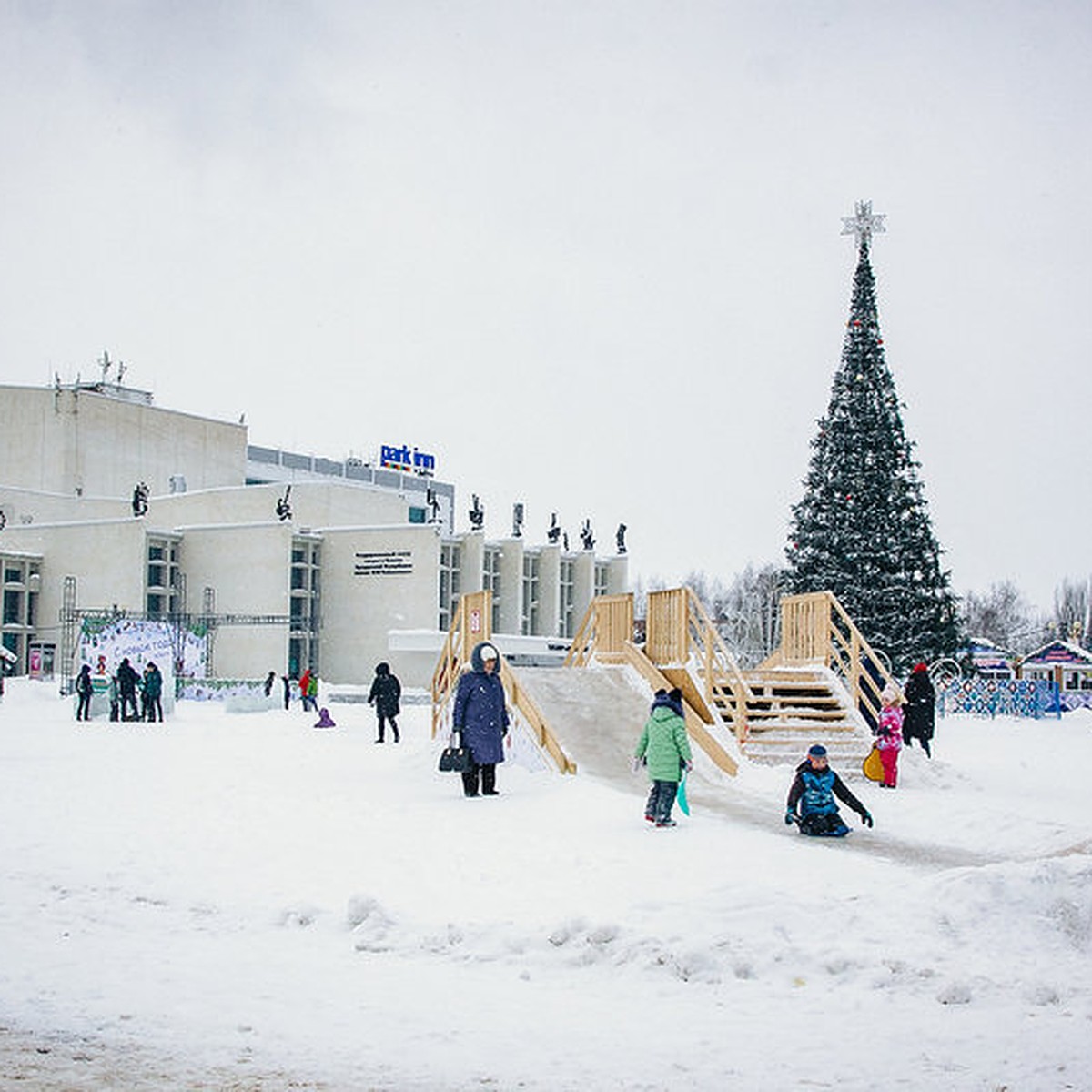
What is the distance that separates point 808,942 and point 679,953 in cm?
76

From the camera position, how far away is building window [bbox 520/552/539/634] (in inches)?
2926

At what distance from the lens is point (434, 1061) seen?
593 centimetres

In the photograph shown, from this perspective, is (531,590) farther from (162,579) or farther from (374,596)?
(162,579)

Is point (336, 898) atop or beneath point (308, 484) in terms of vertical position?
beneath

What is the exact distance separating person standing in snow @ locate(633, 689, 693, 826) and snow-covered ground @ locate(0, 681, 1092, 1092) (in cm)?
26

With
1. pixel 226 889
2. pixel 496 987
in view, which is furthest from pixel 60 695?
A: pixel 496 987

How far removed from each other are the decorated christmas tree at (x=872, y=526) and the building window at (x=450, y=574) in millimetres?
34560

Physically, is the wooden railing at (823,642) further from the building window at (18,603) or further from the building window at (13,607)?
the building window at (13,607)

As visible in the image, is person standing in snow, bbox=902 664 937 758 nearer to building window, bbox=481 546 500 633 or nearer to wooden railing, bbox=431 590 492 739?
wooden railing, bbox=431 590 492 739

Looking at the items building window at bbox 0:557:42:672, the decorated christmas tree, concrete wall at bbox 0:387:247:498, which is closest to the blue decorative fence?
the decorated christmas tree

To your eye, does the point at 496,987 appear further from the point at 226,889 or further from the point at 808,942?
the point at 226,889

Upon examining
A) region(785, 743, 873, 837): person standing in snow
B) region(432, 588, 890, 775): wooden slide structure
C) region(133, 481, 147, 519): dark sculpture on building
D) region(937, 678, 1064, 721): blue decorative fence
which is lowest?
region(937, 678, 1064, 721): blue decorative fence

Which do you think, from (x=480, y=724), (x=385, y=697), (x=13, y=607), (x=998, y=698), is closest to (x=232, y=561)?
(x=13, y=607)

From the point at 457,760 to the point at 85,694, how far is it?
18903 millimetres
